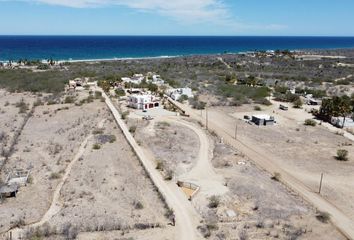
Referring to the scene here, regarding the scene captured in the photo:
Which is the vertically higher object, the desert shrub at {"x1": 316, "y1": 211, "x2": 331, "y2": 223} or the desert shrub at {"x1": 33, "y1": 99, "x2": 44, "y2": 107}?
the desert shrub at {"x1": 316, "y1": 211, "x2": 331, "y2": 223}

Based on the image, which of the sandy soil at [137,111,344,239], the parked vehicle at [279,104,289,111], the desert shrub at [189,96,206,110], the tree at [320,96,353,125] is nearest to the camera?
the sandy soil at [137,111,344,239]

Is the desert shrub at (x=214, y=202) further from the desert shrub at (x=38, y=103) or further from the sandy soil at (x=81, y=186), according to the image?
the desert shrub at (x=38, y=103)

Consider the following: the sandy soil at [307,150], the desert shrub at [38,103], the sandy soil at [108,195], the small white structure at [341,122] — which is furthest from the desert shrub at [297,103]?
the desert shrub at [38,103]

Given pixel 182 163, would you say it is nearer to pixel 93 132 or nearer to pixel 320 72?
pixel 93 132

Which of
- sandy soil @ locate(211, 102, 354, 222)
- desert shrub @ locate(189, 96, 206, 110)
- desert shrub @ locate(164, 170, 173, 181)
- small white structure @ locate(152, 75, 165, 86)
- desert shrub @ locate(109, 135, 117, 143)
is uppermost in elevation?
desert shrub @ locate(164, 170, 173, 181)

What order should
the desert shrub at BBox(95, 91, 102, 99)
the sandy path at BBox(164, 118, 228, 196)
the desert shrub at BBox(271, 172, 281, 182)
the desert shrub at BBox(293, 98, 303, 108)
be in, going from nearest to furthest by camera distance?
the sandy path at BBox(164, 118, 228, 196), the desert shrub at BBox(271, 172, 281, 182), the desert shrub at BBox(293, 98, 303, 108), the desert shrub at BBox(95, 91, 102, 99)

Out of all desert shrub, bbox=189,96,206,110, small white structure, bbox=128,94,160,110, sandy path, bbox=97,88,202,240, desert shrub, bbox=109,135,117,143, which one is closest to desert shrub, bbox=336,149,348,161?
sandy path, bbox=97,88,202,240

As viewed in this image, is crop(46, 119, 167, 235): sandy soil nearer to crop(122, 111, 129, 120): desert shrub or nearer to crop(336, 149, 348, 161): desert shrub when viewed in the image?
crop(122, 111, 129, 120): desert shrub

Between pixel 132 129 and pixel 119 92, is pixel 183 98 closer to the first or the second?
pixel 119 92
